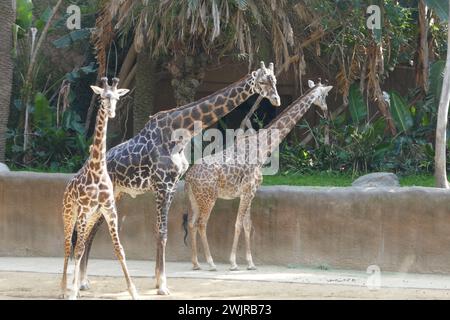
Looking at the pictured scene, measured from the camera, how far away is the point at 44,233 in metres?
14.2

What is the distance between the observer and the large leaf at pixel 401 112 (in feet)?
56.8

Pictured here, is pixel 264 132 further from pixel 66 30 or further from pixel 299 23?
pixel 66 30

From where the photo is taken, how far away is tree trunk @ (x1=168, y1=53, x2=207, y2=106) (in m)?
17.1

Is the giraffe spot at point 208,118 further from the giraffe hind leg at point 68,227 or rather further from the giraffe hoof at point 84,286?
the giraffe hoof at point 84,286

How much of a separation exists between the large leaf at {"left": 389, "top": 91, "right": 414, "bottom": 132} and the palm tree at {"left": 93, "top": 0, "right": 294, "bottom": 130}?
2221mm

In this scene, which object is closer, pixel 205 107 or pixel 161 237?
pixel 161 237

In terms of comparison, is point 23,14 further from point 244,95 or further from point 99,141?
point 99,141

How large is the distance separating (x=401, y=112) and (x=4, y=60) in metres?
7.36

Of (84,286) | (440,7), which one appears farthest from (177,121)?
(440,7)

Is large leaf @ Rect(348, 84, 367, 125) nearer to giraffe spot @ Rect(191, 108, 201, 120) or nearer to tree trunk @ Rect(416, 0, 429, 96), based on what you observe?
tree trunk @ Rect(416, 0, 429, 96)

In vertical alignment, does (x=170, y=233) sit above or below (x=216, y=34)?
below

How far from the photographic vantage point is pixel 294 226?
13.2m

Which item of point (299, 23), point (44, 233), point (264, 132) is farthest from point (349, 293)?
point (299, 23)

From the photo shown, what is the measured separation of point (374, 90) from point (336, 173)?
1.68 metres
